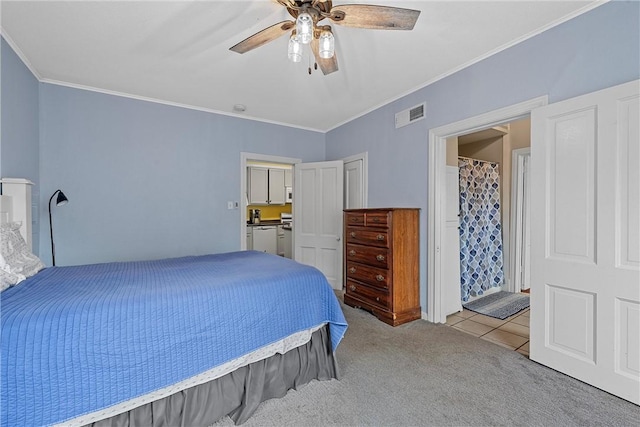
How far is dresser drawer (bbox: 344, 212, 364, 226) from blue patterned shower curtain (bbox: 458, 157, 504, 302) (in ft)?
4.53

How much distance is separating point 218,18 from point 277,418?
2729 mm

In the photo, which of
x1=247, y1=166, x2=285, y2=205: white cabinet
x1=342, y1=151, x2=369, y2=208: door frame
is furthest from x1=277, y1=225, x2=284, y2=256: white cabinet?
x1=342, y1=151, x2=369, y2=208: door frame

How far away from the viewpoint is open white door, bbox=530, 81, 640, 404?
1.76 meters

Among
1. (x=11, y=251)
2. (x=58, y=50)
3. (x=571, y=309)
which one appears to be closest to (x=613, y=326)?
(x=571, y=309)

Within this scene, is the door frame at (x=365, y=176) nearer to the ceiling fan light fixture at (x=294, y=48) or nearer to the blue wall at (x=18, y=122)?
the ceiling fan light fixture at (x=294, y=48)

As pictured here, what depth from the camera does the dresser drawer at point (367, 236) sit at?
10.1 feet

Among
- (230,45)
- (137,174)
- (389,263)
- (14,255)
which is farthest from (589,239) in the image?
(137,174)

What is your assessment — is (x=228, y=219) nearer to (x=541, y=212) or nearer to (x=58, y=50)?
(x=58, y=50)

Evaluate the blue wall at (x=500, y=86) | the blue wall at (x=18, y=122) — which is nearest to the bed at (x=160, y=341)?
the blue wall at (x=18, y=122)

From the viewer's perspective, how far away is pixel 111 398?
1300 mm

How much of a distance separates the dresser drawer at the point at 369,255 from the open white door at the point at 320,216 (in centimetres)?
72

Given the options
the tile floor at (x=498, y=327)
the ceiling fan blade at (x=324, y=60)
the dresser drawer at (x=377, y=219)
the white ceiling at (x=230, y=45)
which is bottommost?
the tile floor at (x=498, y=327)

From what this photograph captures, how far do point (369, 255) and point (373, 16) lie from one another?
2.35 meters

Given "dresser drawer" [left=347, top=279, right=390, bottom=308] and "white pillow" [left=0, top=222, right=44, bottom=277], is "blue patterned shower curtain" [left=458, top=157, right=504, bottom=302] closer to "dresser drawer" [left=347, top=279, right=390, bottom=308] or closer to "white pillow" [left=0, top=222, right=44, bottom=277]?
"dresser drawer" [left=347, top=279, right=390, bottom=308]
